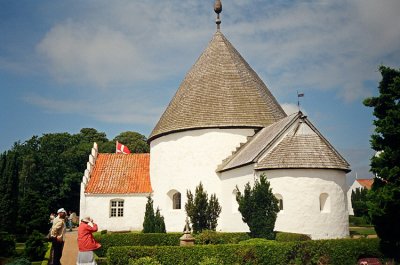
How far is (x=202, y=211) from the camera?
86.5ft

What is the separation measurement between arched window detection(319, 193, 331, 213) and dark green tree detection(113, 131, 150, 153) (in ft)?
173

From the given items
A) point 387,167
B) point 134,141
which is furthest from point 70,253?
point 134,141

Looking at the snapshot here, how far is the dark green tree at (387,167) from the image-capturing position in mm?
16688

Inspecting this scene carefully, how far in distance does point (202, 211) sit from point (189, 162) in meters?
4.06

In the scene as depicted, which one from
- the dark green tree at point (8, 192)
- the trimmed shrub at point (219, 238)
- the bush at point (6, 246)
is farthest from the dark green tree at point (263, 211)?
the dark green tree at point (8, 192)

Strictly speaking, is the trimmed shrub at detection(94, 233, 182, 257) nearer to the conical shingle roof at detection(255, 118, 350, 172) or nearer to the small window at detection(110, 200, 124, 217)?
the conical shingle roof at detection(255, 118, 350, 172)

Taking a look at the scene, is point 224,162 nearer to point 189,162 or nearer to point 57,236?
point 189,162

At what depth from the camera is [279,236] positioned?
19047 millimetres

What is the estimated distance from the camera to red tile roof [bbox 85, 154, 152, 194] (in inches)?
1249

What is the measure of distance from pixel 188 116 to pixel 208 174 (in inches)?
186

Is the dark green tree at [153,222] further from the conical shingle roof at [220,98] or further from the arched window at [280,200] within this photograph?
the arched window at [280,200]

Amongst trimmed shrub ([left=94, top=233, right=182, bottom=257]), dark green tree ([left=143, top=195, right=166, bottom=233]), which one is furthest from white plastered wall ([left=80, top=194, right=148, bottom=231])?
trimmed shrub ([left=94, top=233, right=182, bottom=257])

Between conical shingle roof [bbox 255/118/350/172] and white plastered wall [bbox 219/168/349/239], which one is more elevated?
conical shingle roof [bbox 255/118/350/172]

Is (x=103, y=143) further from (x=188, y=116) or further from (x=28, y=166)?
(x=188, y=116)
